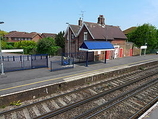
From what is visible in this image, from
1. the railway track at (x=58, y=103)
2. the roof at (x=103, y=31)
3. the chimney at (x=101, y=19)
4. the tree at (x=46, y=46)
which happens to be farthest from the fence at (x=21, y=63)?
the chimney at (x=101, y=19)

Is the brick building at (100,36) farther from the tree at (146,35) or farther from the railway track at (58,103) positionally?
the railway track at (58,103)

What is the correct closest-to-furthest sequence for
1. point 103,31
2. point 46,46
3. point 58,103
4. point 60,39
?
1. point 58,103
2. point 103,31
3. point 46,46
4. point 60,39

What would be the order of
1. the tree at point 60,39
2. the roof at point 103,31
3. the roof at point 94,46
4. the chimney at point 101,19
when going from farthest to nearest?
the tree at point 60,39 < the chimney at point 101,19 < the roof at point 103,31 < the roof at point 94,46

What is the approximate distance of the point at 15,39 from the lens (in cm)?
6034

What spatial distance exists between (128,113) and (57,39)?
31274 mm

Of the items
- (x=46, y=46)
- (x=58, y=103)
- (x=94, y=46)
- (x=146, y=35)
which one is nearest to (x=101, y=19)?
(x=94, y=46)

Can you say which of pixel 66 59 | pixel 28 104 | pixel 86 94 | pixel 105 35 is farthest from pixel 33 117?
pixel 105 35

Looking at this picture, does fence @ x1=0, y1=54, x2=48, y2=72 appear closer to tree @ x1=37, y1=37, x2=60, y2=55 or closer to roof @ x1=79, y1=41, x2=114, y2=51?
roof @ x1=79, y1=41, x2=114, y2=51

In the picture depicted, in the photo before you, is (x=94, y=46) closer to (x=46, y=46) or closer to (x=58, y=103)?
(x=58, y=103)

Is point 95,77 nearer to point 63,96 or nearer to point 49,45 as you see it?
point 63,96

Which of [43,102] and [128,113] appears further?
[43,102]

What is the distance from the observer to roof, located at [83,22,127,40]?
2158 cm

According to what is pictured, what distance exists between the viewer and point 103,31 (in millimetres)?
23312

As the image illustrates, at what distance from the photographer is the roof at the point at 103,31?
2158 cm
